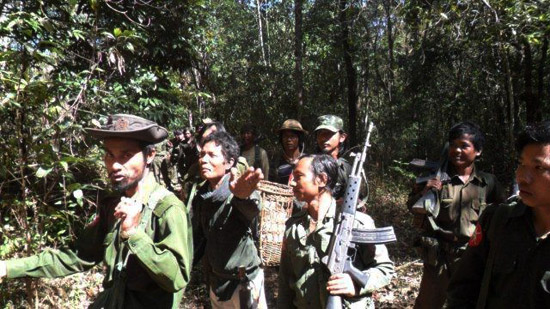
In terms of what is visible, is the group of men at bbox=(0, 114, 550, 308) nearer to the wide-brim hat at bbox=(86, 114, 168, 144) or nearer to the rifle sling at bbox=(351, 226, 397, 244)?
the wide-brim hat at bbox=(86, 114, 168, 144)

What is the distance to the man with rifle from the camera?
3805 mm

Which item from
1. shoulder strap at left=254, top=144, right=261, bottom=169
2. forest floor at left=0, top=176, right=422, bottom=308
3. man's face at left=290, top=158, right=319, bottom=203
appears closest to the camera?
man's face at left=290, top=158, right=319, bottom=203

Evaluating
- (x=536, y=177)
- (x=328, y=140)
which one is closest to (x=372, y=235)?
(x=536, y=177)

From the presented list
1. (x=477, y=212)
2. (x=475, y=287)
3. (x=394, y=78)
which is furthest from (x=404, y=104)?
(x=475, y=287)

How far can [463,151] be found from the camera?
3.89 metres

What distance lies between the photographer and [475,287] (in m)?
2.19

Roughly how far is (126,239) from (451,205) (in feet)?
9.45

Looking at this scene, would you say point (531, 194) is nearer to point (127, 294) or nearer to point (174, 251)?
point (174, 251)

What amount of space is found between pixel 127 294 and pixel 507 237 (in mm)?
1901

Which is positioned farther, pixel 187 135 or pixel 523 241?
pixel 187 135

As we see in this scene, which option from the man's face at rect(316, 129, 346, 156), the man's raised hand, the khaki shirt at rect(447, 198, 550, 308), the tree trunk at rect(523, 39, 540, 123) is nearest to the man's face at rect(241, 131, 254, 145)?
the man's face at rect(316, 129, 346, 156)

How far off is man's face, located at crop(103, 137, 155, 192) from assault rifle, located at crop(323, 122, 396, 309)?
1.15 meters

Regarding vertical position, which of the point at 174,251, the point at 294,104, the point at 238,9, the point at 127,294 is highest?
the point at 238,9

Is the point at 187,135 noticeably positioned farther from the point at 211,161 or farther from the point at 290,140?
the point at 211,161
